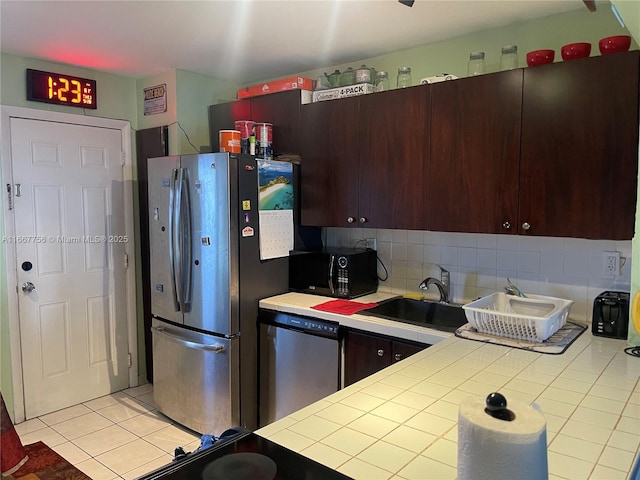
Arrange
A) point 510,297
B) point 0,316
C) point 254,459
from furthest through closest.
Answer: point 0,316 → point 510,297 → point 254,459

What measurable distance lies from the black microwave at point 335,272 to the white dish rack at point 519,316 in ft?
2.89

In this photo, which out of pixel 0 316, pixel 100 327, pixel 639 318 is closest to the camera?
pixel 639 318

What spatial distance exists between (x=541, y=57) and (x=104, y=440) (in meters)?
3.29

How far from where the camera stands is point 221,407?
292 centimetres

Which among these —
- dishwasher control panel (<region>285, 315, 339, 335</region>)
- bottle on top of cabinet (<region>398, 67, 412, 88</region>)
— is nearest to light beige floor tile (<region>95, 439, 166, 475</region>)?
dishwasher control panel (<region>285, 315, 339, 335</region>)

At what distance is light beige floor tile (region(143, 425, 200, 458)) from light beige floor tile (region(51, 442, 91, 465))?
1.19ft

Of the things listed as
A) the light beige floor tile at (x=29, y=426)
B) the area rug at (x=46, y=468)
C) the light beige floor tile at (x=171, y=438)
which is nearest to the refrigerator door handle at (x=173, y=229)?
the light beige floor tile at (x=171, y=438)

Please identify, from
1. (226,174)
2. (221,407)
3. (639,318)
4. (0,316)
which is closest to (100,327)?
(0,316)

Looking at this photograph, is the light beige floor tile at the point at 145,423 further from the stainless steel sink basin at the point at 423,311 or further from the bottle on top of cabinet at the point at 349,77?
the bottle on top of cabinet at the point at 349,77

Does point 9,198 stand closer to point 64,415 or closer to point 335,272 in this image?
point 64,415

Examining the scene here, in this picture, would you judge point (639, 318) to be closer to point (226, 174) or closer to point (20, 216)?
point (226, 174)

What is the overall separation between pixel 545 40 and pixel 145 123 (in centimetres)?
283

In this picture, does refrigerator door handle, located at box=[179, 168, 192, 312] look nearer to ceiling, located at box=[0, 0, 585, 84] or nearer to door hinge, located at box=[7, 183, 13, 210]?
ceiling, located at box=[0, 0, 585, 84]

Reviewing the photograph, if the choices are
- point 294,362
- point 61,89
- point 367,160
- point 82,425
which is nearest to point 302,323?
point 294,362
